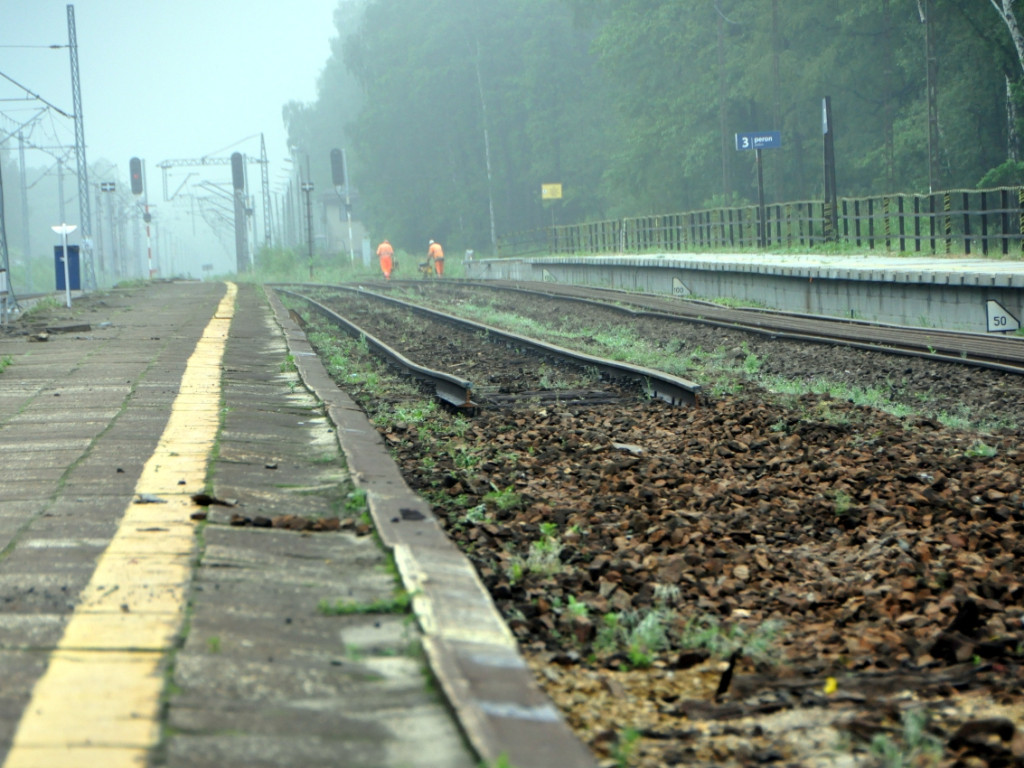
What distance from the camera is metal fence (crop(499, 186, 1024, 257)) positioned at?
23219mm

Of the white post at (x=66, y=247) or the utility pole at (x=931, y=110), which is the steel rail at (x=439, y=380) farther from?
the utility pole at (x=931, y=110)

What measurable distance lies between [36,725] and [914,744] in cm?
223

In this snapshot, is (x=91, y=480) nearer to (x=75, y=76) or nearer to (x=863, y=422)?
(x=863, y=422)

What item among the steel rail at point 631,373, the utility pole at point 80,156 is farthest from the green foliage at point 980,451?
the utility pole at point 80,156

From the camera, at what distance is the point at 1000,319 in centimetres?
1662

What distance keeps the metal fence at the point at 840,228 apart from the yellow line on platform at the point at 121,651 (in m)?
20.0

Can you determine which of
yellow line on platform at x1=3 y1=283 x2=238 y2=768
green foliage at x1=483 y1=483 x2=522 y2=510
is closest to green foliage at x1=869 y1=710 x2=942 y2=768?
yellow line on platform at x1=3 y1=283 x2=238 y2=768

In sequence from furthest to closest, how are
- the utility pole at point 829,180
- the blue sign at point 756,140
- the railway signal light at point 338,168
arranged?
the railway signal light at point 338,168
the blue sign at point 756,140
the utility pole at point 829,180

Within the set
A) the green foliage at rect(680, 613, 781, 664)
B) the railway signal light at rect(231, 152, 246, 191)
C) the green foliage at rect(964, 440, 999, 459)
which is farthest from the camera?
the railway signal light at rect(231, 152, 246, 191)

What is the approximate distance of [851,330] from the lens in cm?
1731

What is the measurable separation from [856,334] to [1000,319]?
2.06 meters

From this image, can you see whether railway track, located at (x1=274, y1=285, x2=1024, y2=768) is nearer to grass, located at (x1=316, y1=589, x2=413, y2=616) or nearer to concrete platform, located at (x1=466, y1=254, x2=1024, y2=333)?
grass, located at (x1=316, y1=589, x2=413, y2=616)

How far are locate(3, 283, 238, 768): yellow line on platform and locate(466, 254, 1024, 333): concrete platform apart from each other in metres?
13.7

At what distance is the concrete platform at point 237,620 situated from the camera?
2.94 meters
